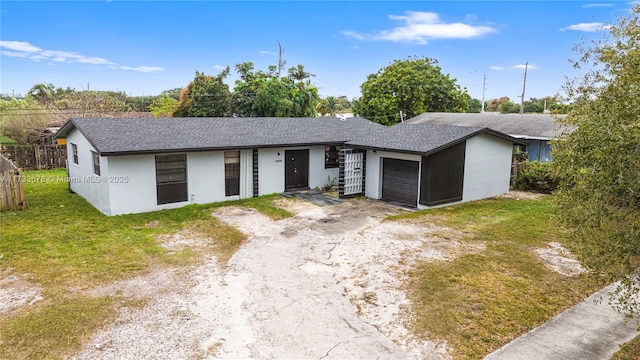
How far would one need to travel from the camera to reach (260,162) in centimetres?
1560

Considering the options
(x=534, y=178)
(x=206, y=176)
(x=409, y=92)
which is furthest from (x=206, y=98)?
(x=534, y=178)

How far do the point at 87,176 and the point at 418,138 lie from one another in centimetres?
1245

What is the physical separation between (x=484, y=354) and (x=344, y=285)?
9.56 feet

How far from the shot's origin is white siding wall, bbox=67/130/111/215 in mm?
12625

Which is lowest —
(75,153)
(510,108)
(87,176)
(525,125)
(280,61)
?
(87,176)

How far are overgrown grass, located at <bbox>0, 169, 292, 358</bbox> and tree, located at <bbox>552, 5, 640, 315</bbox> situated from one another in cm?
684

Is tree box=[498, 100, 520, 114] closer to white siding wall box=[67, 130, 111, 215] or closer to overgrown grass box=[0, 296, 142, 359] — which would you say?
white siding wall box=[67, 130, 111, 215]

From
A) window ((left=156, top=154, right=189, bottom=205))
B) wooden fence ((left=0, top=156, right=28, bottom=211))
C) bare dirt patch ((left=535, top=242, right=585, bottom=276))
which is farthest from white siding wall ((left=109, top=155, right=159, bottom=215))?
bare dirt patch ((left=535, top=242, right=585, bottom=276))

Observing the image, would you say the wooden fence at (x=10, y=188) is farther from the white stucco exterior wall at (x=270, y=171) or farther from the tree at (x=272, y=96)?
the tree at (x=272, y=96)

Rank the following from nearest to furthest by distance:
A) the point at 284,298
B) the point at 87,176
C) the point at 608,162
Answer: the point at 608,162, the point at 284,298, the point at 87,176

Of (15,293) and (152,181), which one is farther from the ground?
(152,181)

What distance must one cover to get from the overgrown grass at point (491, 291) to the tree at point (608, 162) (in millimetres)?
1889

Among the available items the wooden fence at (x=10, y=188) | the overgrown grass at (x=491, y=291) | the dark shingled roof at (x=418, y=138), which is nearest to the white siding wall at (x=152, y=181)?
the wooden fence at (x=10, y=188)

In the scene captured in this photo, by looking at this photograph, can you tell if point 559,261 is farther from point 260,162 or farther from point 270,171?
point 260,162
